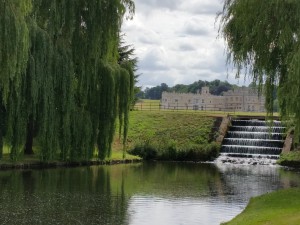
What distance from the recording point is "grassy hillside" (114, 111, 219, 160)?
35781mm

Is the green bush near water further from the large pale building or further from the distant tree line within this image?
the distant tree line

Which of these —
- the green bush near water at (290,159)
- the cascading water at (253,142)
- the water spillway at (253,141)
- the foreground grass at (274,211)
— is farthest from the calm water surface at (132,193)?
the water spillway at (253,141)

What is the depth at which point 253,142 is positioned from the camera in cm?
3766

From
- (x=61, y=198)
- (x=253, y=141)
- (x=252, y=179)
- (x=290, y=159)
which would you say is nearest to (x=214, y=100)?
(x=253, y=141)

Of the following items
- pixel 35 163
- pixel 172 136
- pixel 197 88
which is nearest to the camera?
pixel 35 163

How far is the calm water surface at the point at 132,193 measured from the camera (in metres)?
14.4

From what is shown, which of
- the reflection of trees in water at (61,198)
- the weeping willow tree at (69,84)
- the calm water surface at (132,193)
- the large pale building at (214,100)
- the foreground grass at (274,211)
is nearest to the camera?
the foreground grass at (274,211)

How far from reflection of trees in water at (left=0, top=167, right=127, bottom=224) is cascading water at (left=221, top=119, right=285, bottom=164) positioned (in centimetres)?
1479

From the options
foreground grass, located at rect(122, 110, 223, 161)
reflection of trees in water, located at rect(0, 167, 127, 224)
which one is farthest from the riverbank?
foreground grass, located at rect(122, 110, 223, 161)

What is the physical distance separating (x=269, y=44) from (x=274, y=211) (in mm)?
6254

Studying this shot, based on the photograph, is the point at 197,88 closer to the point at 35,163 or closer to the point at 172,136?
the point at 172,136

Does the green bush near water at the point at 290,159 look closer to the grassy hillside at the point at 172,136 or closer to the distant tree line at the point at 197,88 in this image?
the grassy hillside at the point at 172,136

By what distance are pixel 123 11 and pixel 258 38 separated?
374 inches

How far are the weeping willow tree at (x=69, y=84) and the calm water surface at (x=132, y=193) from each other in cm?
161
